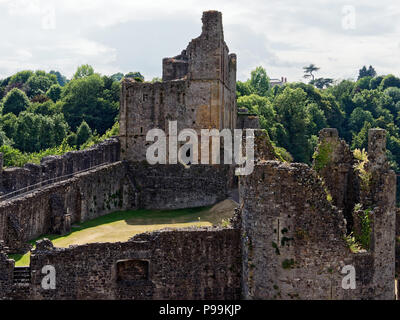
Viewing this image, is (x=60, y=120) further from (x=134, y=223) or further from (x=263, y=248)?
(x=263, y=248)

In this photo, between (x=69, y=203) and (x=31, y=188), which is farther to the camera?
(x=69, y=203)

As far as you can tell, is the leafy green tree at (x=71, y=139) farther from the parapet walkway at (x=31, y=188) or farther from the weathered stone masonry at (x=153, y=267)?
the weathered stone masonry at (x=153, y=267)

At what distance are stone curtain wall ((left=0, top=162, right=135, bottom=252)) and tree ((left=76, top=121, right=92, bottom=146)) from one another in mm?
37530

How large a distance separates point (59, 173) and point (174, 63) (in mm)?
18045

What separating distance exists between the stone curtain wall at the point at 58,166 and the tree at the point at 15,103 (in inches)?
2232

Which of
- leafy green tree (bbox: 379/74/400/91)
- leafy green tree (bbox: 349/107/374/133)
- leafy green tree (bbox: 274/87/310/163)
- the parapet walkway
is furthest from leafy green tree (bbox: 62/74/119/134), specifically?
leafy green tree (bbox: 379/74/400/91)

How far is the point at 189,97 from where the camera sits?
138ft

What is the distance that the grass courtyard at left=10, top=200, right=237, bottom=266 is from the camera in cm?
2947

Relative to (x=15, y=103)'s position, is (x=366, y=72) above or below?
above

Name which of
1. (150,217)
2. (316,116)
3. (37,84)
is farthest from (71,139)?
(150,217)

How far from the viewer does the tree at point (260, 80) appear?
104m

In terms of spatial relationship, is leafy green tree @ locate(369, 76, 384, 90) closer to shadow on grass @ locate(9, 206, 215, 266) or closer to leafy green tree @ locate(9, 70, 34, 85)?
leafy green tree @ locate(9, 70, 34, 85)

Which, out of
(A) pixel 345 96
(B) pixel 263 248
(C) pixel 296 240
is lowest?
(B) pixel 263 248

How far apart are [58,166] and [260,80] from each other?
74817mm
